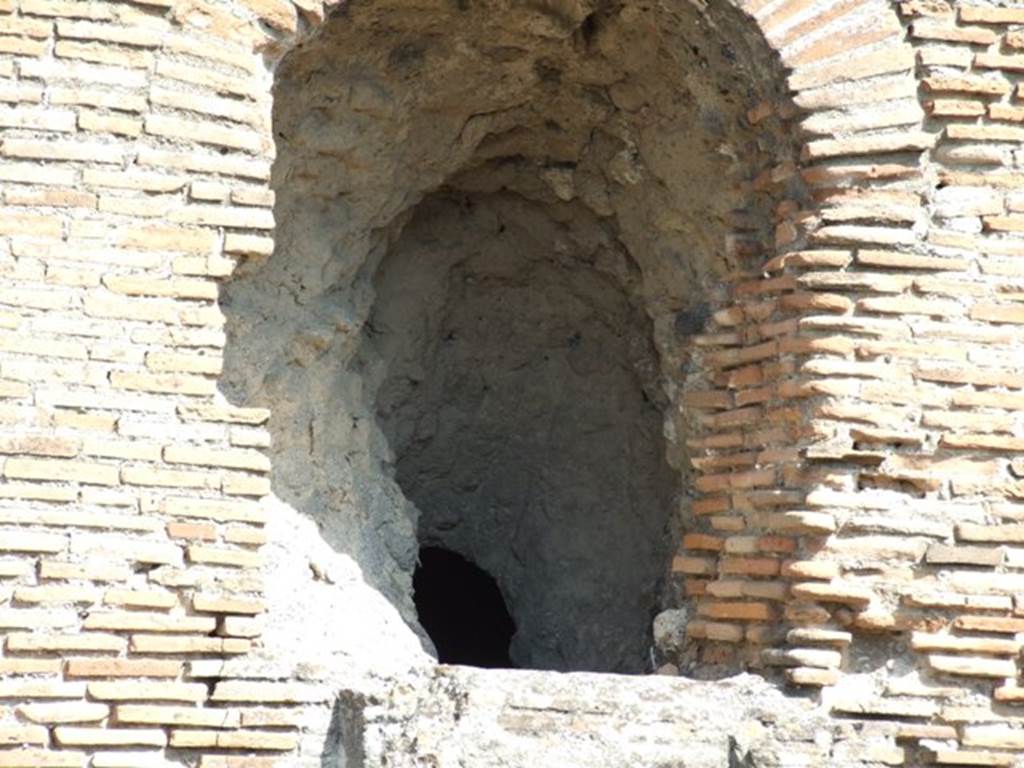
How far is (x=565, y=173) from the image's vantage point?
755 centimetres

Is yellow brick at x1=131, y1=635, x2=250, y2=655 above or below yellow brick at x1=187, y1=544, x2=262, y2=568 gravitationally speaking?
below

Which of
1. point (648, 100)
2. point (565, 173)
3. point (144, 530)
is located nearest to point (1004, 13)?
point (648, 100)

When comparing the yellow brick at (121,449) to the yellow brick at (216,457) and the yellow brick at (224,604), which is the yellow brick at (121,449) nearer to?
the yellow brick at (216,457)

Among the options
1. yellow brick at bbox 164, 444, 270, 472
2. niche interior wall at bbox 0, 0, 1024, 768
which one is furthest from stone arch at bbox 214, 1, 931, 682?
yellow brick at bbox 164, 444, 270, 472

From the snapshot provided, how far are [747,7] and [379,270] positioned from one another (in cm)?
207

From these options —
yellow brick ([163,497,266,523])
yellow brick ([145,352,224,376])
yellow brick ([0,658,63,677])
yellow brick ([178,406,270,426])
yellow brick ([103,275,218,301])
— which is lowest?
yellow brick ([0,658,63,677])

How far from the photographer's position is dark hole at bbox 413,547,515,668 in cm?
843

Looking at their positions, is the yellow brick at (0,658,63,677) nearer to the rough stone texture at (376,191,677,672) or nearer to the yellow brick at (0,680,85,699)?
the yellow brick at (0,680,85,699)

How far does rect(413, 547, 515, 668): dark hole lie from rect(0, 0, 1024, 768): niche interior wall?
51.0 inches

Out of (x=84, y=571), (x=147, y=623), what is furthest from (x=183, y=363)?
(x=147, y=623)

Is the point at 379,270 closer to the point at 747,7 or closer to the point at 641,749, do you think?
the point at 747,7

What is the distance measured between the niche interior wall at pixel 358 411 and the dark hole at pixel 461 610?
51.0 inches

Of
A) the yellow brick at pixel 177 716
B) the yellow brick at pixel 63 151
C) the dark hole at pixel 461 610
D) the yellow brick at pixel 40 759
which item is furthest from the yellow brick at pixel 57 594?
the dark hole at pixel 461 610

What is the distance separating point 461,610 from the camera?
8.58 metres
